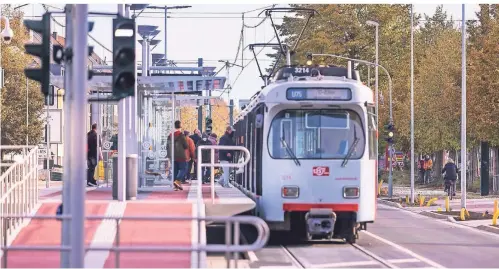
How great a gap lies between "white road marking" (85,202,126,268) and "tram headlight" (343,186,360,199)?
470 cm

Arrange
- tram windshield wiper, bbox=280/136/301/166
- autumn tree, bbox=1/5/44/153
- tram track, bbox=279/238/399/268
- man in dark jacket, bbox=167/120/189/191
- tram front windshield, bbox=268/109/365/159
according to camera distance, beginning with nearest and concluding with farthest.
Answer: tram track, bbox=279/238/399/268
tram windshield wiper, bbox=280/136/301/166
tram front windshield, bbox=268/109/365/159
man in dark jacket, bbox=167/120/189/191
autumn tree, bbox=1/5/44/153

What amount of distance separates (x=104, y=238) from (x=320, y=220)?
6.42 metres

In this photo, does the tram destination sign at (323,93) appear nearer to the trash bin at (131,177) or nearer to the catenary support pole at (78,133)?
the trash bin at (131,177)

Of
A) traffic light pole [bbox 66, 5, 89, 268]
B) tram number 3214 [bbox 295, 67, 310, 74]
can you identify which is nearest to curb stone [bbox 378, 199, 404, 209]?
tram number 3214 [bbox 295, 67, 310, 74]

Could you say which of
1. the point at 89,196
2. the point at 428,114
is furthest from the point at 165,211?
the point at 428,114

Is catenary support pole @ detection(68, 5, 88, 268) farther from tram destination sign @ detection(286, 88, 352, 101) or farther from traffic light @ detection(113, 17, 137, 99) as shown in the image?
tram destination sign @ detection(286, 88, 352, 101)

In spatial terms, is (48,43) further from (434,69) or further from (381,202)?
(434,69)

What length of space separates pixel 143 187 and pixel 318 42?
38084mm

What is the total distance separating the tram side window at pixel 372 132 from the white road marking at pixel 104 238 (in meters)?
5.55

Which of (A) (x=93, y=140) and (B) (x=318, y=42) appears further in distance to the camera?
(B) (x=318, y=42)

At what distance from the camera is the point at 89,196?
2378cm

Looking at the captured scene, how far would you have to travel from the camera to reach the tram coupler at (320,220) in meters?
22.5

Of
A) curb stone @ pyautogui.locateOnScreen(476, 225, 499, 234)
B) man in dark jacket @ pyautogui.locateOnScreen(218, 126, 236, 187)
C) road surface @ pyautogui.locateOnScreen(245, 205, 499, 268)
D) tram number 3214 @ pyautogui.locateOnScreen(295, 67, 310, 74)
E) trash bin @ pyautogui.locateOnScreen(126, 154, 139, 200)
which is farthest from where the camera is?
man in dark jacket @ pyautogui.locateOnScreen(218, 126, 236, 187)

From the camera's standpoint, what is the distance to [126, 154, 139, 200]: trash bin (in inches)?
878
